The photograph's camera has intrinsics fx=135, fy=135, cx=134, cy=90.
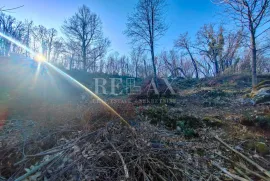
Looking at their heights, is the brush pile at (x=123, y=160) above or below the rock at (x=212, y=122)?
below

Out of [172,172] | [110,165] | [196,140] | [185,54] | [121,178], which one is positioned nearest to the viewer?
[121,178]

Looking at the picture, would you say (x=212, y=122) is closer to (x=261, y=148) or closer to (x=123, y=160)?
(x=261, y=148)

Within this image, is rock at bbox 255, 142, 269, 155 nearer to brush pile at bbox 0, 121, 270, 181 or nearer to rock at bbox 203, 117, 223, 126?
brush pile at bbox 0, 121, 270, 181

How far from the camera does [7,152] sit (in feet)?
8.52

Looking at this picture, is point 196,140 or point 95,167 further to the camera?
point 196,140

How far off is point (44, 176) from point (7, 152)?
51.3 inches

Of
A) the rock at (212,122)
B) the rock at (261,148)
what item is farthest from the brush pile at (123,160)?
the rock at (212,122)

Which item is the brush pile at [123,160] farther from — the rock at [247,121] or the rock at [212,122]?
the rock at [247,121]

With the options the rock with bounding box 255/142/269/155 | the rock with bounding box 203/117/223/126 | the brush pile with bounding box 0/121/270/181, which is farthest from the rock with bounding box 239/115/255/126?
the brush pile with bounding box 0/121/270/181

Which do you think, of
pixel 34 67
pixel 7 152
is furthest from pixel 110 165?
pixel 34 67

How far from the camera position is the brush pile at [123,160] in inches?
76.4

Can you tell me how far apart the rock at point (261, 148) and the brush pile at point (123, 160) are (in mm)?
280

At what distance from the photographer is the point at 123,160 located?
2039mm

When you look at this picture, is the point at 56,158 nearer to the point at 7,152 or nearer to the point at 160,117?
the point at 7,152
